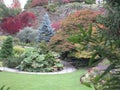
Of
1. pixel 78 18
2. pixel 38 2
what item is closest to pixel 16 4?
pixel 38 2

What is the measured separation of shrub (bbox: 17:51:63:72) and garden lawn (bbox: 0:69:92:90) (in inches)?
37.7

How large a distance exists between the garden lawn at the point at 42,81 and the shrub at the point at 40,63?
3.14ft

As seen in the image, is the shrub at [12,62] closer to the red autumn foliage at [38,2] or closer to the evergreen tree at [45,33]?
the evergreen tree at [45,33]

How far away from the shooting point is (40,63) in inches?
430

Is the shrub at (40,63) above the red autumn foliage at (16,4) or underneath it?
underneath

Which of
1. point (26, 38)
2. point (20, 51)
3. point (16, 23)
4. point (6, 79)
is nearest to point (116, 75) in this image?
point (6, 79)

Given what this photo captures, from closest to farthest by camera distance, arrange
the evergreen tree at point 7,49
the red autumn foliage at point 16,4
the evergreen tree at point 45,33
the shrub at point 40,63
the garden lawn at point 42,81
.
Answer: the garden lawn at point 42,81 < the shrub at point 40,63 < the evergreen tree at point 7,49 < the evergreen tree at point 45,33 < the red autumn foliage at point 16,4

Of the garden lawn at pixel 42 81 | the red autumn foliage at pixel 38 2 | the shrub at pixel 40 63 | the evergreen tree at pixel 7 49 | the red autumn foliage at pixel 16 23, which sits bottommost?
the garden lawn at pixel 42 81

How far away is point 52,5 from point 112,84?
2289 cm

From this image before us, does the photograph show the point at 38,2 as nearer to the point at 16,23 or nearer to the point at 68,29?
the point at 16,23

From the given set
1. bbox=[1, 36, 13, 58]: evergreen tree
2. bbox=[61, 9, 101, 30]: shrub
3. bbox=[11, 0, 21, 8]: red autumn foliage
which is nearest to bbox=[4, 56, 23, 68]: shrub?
bbox=[1, 36, 13, 58]: evergreen tree

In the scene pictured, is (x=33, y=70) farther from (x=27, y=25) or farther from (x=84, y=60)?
(x=27, y=25)

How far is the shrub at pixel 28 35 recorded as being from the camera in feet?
62.6

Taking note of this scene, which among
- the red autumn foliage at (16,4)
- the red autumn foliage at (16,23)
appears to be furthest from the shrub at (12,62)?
the red autumn foliage at (16,4)
